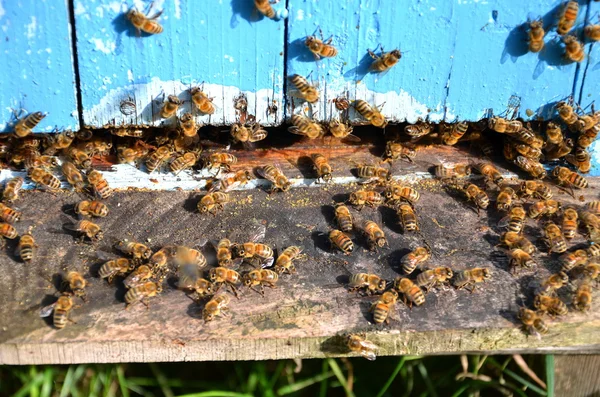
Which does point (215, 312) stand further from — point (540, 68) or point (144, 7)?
point (540, 68)

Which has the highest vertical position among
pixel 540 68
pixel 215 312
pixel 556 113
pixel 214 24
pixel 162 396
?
pixel 214 24

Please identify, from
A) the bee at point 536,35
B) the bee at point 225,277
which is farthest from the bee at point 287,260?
the bee at point 536,35

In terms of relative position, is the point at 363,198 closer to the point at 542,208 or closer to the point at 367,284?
the point at 367,284

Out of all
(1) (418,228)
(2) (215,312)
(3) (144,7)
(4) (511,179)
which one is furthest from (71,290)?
(4) (511,179)

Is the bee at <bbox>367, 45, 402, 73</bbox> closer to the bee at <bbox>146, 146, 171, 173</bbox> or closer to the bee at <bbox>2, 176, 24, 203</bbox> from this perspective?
the bee at <bbox>146, 146, 171, 173</bbox>

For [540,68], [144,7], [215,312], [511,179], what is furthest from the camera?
[511,179]

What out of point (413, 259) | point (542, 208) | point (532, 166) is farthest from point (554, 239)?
point (413, 259)

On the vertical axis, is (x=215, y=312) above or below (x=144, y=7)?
below

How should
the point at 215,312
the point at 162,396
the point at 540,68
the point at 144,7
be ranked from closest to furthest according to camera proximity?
the point at 215,312, the point at 144,7, the point at 540,68, the point at 162,396
